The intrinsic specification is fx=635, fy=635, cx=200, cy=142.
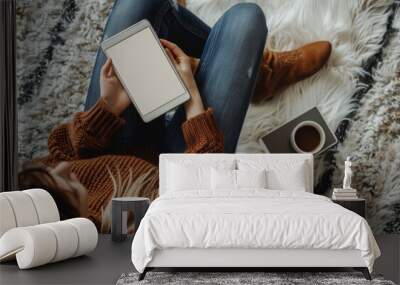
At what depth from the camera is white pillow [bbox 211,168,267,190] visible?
594cm

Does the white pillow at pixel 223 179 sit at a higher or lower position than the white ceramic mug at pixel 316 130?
lower

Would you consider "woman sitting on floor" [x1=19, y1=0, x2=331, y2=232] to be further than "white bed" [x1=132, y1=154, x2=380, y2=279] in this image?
Yes

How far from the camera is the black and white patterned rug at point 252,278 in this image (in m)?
4.40

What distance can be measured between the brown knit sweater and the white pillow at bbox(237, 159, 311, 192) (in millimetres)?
464

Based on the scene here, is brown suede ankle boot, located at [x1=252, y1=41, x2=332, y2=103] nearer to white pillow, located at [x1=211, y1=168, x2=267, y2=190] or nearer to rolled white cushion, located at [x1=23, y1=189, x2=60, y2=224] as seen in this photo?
white pillow, located at [x1=211, y1=168, x2=267, y2=190]

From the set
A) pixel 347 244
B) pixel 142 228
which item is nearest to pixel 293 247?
pixel 347 244

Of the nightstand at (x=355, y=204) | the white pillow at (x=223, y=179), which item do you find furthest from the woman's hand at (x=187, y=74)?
the nightstand at (x=355, y=204)

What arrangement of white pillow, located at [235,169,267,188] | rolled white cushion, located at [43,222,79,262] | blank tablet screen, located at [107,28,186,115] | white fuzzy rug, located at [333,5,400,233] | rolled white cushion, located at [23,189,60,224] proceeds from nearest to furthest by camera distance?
1. rolled white cushion, located at [43,222,79,262]
2. rolled white cushion, located at [23,189,60,224]
3. white pillow, located at [235,169,267,188]
4. white fuzzy rug, located at [333,5,400,233]
5. blank tablet screen, located at [107,28,186,115]

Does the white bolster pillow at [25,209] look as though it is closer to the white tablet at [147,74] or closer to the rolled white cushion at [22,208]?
the rolled white cushion at [22,208]

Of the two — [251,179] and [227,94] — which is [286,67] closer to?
[227,94]

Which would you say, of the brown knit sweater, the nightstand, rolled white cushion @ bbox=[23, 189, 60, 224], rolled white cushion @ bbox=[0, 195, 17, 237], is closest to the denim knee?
the brown knit sweater

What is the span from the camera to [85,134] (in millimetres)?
6688

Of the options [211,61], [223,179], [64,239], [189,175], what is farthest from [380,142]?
[64,239]

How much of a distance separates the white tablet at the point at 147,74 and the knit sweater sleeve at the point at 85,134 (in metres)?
0.32
